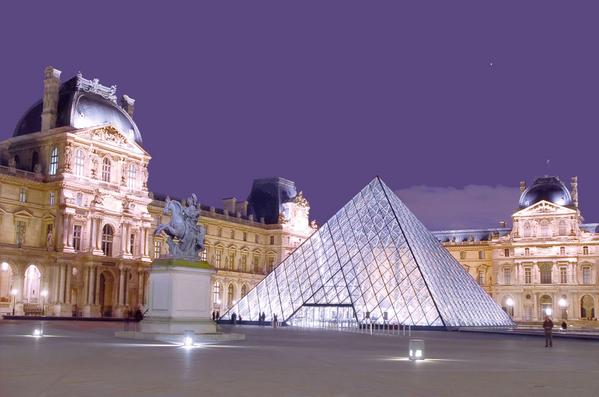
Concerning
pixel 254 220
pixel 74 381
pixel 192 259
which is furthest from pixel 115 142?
pixel 74 381

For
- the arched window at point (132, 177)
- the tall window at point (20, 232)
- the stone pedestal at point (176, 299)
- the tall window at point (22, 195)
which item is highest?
the arched window at point (132, 177)

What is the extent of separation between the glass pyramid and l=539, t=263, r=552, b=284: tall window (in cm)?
3142

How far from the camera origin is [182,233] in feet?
62.5

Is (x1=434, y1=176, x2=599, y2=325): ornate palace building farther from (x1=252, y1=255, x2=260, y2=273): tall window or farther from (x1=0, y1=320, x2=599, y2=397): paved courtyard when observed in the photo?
(x1=0, y1=320, x2=599, y2=397): paved courtyard

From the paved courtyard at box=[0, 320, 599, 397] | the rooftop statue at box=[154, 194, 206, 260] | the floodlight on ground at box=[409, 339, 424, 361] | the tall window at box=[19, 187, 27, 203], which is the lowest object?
the paved courtyard at box=[0, 320, 599, 397]

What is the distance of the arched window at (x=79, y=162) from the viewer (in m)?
44.8

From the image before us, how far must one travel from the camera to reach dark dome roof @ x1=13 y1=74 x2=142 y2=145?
150 ft

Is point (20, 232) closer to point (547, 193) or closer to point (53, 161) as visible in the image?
point (53, 161)

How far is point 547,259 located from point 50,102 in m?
45.9

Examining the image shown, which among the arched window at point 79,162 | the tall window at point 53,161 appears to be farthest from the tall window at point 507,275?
the tall window at point 53,161

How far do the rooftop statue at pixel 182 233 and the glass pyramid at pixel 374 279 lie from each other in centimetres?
1451

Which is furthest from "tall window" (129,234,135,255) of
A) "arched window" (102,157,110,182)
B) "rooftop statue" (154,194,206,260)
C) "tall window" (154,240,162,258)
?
"rooftop statue" (154,194,206,260)

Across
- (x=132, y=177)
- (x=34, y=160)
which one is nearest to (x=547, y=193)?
(x=132, y=177)

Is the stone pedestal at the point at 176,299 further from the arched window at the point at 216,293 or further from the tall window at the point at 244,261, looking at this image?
the tall window at the point at 244,261
